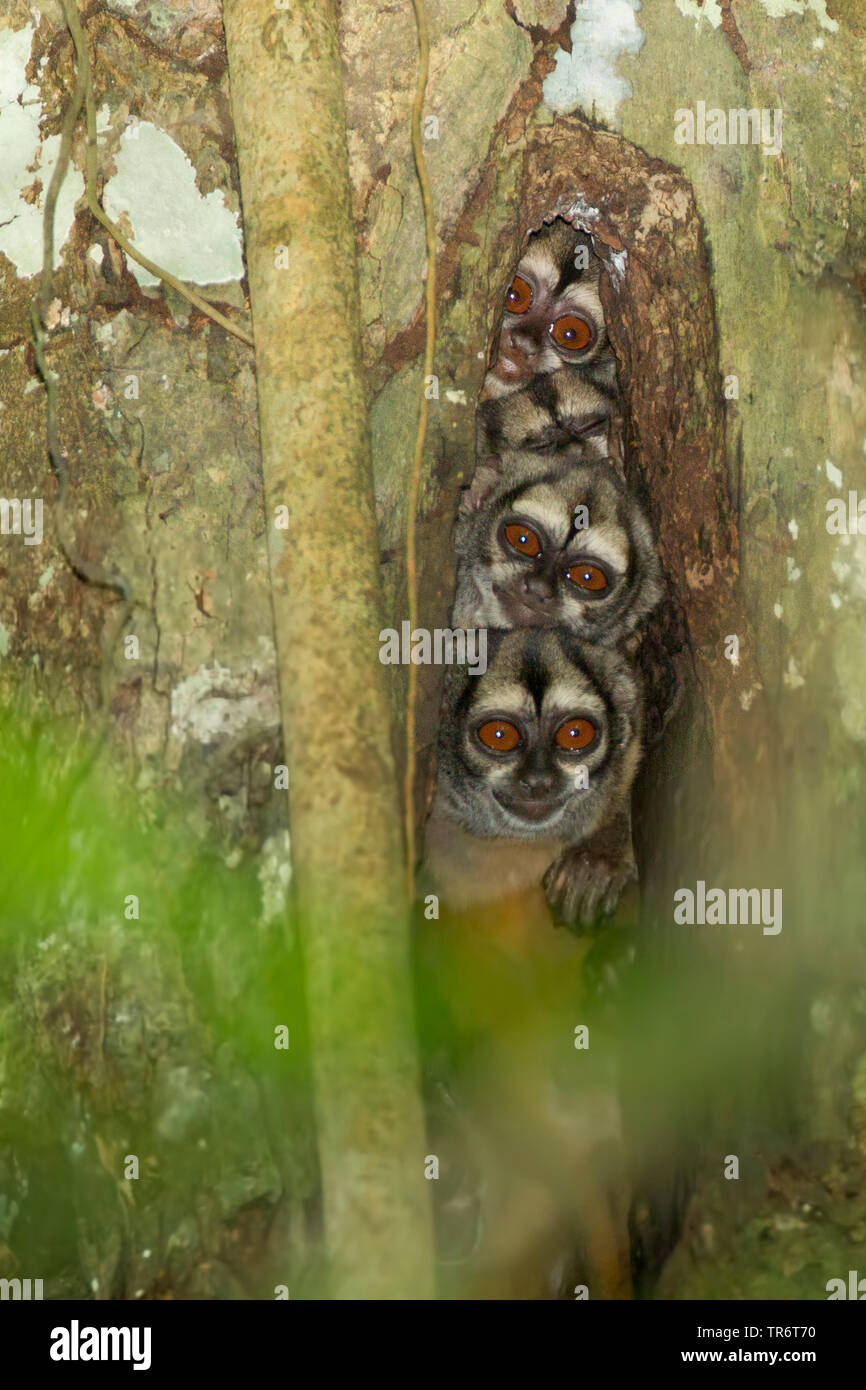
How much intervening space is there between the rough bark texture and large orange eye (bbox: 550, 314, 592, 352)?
2.36m

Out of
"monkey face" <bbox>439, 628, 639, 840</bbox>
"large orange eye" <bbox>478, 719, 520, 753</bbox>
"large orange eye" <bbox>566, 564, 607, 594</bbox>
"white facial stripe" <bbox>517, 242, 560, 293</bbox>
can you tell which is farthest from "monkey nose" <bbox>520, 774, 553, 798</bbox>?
"white facial stripe" <bbox>517, 242, 560, 293</bbox>

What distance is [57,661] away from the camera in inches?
119

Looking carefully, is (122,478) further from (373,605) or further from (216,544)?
(373,605)

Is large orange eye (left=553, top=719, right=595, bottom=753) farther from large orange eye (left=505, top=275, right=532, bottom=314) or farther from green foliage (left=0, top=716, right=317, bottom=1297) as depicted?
green foliage (left=0, top=716, right=317, bottom=1297)

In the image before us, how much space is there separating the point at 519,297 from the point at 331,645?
9.56 ft

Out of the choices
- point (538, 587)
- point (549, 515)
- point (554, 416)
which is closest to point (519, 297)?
point (554, 416)

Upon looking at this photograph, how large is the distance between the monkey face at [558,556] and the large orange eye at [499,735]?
15.9 inches

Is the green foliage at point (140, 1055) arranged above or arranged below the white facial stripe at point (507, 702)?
below

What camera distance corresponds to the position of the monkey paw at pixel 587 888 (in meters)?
5.02

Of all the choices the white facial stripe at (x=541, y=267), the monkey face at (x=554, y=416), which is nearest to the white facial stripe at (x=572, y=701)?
the monkey face at (x=554, y=416)

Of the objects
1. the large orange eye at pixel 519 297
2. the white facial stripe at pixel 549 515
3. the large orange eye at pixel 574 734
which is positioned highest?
the large orange eye at pixel 519 297

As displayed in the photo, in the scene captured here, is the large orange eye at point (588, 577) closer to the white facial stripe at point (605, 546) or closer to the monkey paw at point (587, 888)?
the white facial stripe at point (605, 546)

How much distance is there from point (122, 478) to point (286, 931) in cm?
107
